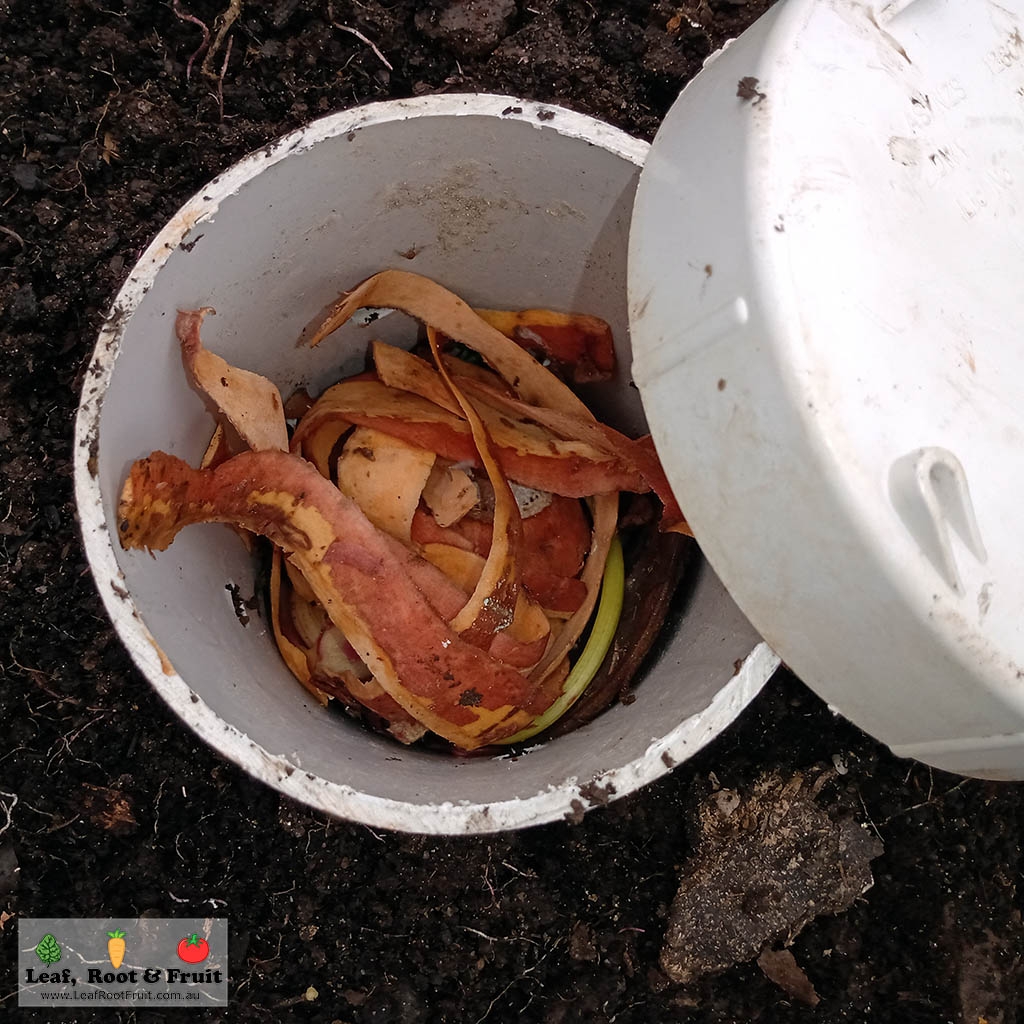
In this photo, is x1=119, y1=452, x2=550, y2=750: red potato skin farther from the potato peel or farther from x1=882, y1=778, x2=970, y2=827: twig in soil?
x1=882, y1=778, x2=970, y2=827: twig in soil

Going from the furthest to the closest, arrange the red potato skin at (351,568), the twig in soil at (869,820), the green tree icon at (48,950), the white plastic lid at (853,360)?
1. the twig in soil at (869,820)
2. the green tree icon at (48,950)
3. the red potato skin at (351,568)
4. the white plastic lid at (853,360)

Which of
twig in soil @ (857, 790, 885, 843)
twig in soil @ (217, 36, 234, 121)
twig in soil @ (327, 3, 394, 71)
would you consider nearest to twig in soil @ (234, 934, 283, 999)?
twig in soil @ (857, 790, 885, 843)

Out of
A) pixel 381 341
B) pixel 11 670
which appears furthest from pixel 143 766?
pixel 381 341

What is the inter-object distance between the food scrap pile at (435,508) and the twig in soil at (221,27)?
56 cm

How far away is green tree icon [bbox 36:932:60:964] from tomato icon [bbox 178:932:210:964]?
0.19m

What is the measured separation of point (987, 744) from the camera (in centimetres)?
83

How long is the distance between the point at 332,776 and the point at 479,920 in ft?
2.05

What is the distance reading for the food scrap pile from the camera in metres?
1.08

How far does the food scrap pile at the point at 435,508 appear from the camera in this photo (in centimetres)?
108

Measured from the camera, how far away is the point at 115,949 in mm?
1409

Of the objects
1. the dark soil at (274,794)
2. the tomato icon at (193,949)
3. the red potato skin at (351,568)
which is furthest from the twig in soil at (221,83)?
the tomato icon at (193,949)

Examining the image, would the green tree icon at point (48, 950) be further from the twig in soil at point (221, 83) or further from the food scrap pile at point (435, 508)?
the twig in soil at point (221, 83)

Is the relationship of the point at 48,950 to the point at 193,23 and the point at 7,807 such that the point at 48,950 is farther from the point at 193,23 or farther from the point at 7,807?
the point at 193,23

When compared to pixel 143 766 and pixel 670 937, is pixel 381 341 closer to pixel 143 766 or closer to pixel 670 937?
pixel 143 766
